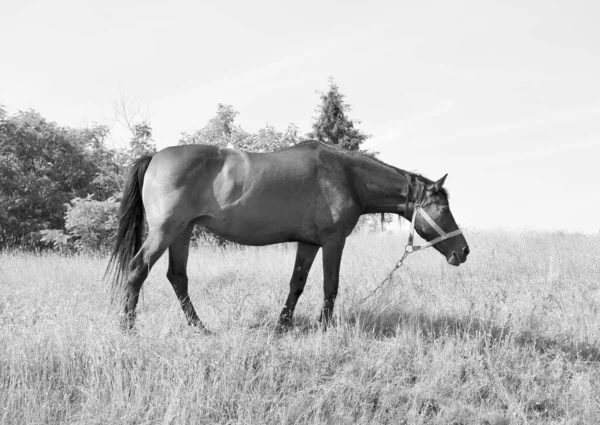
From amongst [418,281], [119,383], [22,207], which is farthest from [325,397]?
[22,207]

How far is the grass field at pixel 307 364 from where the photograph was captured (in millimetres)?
4133

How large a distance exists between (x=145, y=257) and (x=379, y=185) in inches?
116

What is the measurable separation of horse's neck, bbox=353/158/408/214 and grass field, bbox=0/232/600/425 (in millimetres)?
1415

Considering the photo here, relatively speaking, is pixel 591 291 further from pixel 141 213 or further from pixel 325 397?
pixel 141 213

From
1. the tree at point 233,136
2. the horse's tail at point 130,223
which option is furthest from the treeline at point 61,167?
the horse's tail at point 130,223

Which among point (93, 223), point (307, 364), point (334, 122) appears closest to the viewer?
point (307, 364)

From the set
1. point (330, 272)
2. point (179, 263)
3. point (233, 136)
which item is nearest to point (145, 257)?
point (179, 263)

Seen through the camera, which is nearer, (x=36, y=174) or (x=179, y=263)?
(x=179, y=263)

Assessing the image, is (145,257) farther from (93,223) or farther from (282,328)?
(93,223)

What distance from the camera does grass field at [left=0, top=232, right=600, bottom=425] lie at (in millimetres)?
4133

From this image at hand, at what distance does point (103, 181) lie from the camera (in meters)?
21.3

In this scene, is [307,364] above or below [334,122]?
below

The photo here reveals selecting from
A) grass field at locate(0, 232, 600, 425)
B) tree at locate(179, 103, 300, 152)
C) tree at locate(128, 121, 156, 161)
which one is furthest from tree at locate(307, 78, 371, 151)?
grass field at locate(0, 232, 600, 425)

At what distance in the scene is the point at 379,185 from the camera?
6277 millimetres
